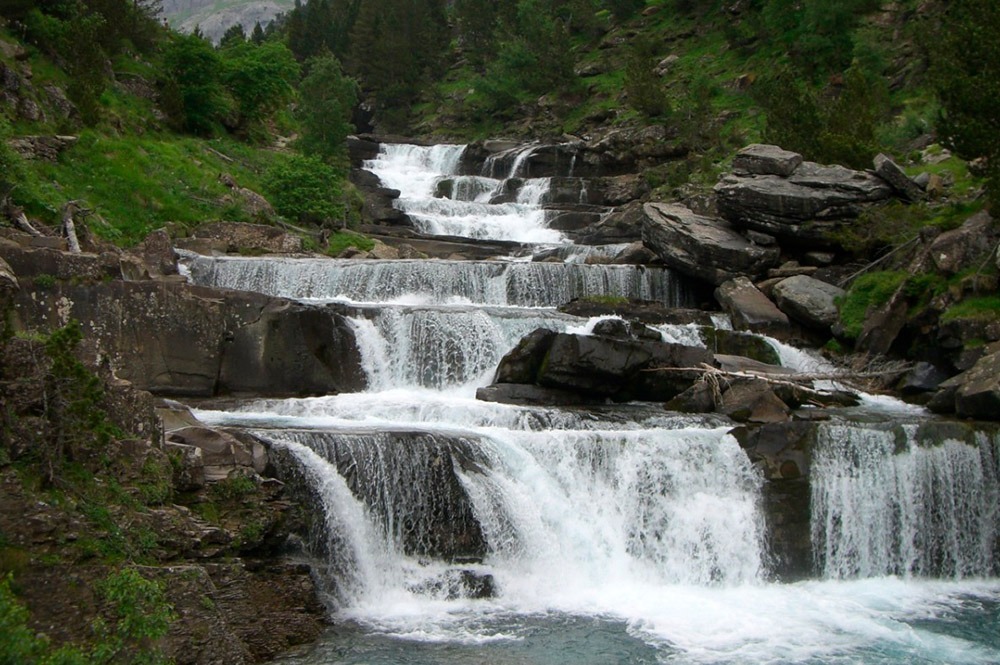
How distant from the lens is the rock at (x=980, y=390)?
1900 cm

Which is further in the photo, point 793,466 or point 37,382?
point 793,466

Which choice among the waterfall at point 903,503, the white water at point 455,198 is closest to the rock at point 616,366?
the waterfall at point 903,503

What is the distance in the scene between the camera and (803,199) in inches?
1126

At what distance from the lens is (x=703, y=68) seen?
5559 centimetres

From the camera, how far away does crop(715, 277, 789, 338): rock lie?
27.0 meters

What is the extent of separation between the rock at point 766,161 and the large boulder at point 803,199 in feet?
0.66

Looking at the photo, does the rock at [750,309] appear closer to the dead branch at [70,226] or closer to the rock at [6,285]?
the dead branch at [70,226]

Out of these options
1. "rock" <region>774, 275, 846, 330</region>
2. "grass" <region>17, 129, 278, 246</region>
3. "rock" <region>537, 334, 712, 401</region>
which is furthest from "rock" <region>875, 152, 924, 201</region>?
"grass" <region>17, 129, 278, 246</region>

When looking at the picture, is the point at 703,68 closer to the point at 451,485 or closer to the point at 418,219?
the point at 418,219

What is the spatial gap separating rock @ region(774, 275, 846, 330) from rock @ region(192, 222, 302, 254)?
15.9 meters

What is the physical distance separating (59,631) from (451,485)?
7606mm

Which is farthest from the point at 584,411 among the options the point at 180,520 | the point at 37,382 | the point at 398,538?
the point at 37,382

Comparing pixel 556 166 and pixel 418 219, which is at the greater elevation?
pixel 556 166

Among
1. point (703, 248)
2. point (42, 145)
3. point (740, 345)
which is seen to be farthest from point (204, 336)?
point (703, 248)
